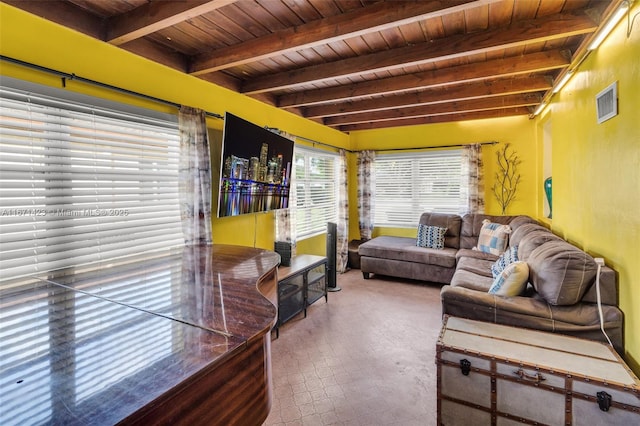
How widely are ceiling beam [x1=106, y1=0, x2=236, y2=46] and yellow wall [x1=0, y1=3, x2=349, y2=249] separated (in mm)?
183

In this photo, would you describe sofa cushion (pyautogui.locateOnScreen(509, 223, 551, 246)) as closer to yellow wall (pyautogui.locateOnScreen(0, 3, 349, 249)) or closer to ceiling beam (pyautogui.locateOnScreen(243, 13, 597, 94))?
ceiling beam (pyautogui.locateOnScreen(243, 13, 597, 94))

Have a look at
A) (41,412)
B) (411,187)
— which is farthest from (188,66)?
(411,187)

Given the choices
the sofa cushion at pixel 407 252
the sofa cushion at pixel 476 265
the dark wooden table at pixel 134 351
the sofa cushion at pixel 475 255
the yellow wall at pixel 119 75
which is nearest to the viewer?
the dark wooden table at pixel 134 351

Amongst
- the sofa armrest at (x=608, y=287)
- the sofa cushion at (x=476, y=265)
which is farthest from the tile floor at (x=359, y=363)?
the sofa armrest at (x=608, y=287)

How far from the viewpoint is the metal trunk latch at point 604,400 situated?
1.36m

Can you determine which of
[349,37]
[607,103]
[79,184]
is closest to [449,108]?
[607,103]

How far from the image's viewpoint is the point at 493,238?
13.6 ft

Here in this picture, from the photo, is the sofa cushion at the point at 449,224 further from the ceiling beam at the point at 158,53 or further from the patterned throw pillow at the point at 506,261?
the ceiling beam at the point at 158,53

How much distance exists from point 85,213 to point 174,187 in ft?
2.23

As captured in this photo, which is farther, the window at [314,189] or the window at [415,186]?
the window at [415,186]

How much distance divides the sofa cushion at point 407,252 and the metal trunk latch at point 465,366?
2712 millimetres

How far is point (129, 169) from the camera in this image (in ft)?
7.43

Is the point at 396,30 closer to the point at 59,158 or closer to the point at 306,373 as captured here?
the point at 59,158

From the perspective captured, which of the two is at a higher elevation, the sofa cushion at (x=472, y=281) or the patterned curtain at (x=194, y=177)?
the patterned curtain at (x=194, y=177)
